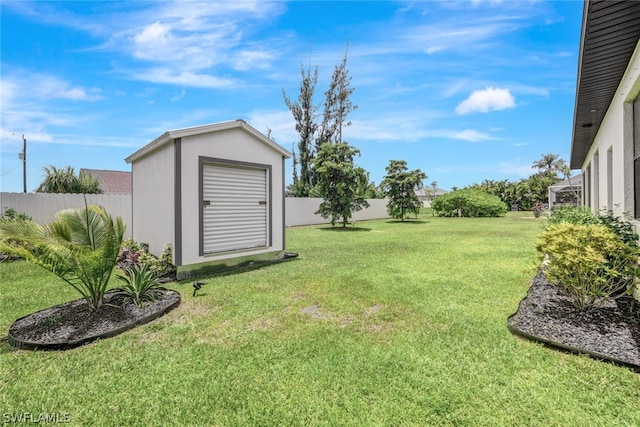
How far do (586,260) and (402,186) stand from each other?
18169 millimetres

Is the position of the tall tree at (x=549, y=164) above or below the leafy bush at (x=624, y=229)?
above

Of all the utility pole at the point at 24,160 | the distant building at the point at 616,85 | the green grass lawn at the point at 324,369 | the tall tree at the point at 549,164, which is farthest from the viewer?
the tall tree at the point at 549,164

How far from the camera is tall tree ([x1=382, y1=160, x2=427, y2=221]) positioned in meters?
21.3

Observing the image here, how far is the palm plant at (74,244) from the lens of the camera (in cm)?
369

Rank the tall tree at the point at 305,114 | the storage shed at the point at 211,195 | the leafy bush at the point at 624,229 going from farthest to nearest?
the tall tree at the point at 305,114, the storage shed at the point at 211,195, the leafy bush at the point at 624,229

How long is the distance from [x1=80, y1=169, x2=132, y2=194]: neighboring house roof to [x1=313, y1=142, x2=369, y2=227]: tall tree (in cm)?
1638

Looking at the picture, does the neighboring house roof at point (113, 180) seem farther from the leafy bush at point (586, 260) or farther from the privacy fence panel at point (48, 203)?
the leafy bush at point (586, 260)

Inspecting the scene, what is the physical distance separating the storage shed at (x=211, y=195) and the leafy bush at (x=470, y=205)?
23.0m

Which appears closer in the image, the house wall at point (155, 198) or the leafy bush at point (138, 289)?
the leafy bush at point (138, 289)

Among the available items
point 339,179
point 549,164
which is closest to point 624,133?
point 339,179

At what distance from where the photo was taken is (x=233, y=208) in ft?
23.9

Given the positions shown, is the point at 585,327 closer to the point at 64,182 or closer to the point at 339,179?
the point at 339,179

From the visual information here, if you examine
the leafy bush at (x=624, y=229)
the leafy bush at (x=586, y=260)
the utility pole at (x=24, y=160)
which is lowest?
the leafy bush at (x=586, y=260)

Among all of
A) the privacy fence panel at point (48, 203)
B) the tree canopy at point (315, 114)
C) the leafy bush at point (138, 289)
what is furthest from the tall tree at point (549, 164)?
the leafy bush at point (138, 289)
